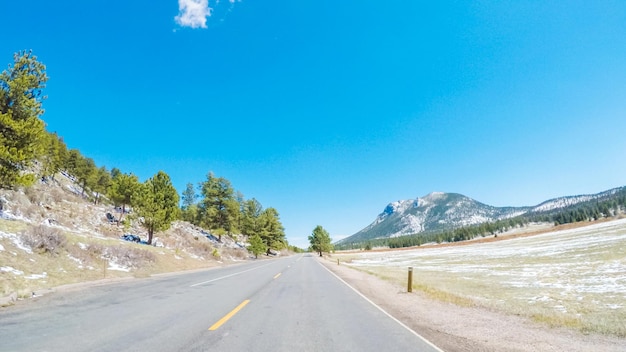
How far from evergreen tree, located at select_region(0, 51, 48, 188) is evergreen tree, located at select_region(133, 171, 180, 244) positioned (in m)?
16.4

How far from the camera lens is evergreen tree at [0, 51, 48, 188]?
647 inches

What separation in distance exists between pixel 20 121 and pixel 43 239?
6.20 meters

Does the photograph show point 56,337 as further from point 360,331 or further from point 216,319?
point 360,331

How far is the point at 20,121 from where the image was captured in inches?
652

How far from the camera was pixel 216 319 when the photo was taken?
298 inches

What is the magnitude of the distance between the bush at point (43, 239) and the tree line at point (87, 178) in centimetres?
258

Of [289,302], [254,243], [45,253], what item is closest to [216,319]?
[289,302]

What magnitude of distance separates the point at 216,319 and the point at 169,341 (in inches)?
78.8

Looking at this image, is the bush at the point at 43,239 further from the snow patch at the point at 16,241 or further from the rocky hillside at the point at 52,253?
the snow patch at the point at 16,241

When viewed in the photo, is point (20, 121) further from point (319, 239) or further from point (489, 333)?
point (319, 239)

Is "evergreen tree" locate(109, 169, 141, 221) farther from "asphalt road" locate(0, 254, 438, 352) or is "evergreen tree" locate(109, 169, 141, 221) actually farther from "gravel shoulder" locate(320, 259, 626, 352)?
"gravel shoulder" locate(320, 259, 626, 352)

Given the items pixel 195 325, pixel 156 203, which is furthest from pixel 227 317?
pixel 156 203

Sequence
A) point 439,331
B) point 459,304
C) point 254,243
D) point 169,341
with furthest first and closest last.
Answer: point 254,243 < point 459,304 < point 439,331 < point 169,341

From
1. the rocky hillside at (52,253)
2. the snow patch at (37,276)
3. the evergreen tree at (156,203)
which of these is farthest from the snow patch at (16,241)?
the evergreen tree at (156,203)
